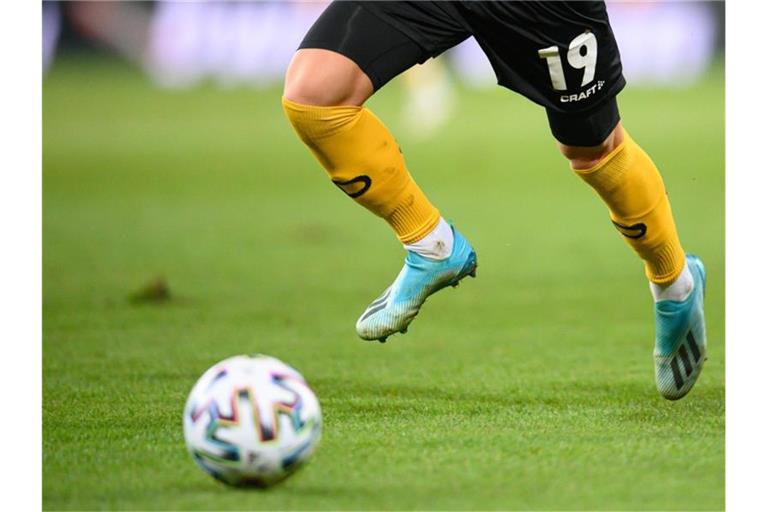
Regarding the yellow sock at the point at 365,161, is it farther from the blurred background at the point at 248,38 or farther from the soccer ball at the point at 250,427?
the blurred background at the point at 248,38

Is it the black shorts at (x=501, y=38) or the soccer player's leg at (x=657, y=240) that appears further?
the soccer player's leg at (x=657, y=240)

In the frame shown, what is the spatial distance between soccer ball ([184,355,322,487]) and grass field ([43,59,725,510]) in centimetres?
6

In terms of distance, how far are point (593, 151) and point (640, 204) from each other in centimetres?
21

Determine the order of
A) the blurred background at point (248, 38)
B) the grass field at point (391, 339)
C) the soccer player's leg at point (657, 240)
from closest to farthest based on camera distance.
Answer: the grass field at point (391, 339) → the soccer player's leg at point (657, 240) → the blurred background at point (248, 38)

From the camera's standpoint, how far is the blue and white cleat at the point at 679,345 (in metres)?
3.70

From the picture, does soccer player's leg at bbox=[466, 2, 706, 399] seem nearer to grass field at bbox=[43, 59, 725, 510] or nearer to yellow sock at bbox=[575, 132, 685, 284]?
yellow sock at bbox=[575, 132, 685, 284]

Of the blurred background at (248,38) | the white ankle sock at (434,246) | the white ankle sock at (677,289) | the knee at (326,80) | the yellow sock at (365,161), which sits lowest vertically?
the blurred background at (248,38)

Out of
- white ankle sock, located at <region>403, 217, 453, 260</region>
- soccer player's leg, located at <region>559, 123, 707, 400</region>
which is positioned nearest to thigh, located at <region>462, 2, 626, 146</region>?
soccer player's leg, located at <region>559, 123, 707, 400</region>

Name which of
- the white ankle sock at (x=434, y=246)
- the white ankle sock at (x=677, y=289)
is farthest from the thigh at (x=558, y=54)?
the white ankle sock at (x=677, y=289)

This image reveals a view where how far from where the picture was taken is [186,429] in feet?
9.40

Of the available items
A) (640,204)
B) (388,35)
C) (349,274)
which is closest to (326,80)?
(388,35)

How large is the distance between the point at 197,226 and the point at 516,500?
5966 millimetres

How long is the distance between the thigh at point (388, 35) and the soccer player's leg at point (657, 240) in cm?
53

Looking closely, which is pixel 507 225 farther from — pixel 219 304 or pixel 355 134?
pixel 355 134
